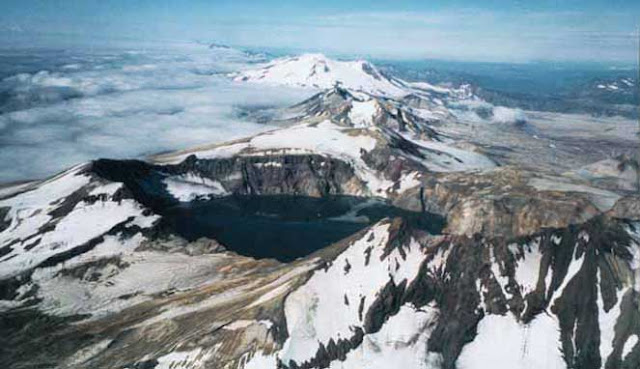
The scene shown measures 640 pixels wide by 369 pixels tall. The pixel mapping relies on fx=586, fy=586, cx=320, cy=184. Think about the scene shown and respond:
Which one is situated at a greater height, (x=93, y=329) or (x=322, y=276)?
(x=322, y=276)

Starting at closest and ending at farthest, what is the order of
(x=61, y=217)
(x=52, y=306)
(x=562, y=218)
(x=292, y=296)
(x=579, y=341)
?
(x=579, y=341), (x=292, y=296), (x=52, y=306), (x=61, y=217), (x=562, y=218)

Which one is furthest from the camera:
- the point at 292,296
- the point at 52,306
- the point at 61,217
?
the point at 61,217

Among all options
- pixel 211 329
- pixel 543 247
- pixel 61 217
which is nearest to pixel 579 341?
pixel 543 247

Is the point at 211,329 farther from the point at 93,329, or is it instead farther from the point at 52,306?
the point at 52,306

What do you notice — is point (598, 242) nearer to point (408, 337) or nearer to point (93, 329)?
point (408, 337)

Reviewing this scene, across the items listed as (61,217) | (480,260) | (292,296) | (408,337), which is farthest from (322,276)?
(61,217)

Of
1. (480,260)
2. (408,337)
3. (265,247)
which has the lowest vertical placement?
(265,247)

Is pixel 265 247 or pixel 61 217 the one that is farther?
pixel 265 247

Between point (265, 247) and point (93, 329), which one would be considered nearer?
point (93, 329)

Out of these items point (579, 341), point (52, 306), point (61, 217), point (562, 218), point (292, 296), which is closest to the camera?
point (579, 341)
